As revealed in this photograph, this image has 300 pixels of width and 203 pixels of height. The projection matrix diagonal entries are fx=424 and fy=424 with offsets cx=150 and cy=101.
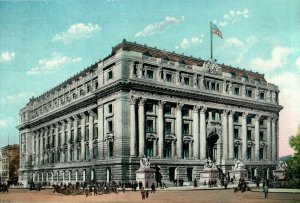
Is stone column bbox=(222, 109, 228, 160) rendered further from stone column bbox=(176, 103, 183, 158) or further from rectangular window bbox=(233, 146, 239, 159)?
stone column bbox=(176, 103, 183, 158)

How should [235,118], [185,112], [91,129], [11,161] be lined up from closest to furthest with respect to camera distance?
1. [185,112]
2. [91,129]
3. [235,118]
4. [11,161]

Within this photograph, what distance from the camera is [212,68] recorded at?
6469 centimetres

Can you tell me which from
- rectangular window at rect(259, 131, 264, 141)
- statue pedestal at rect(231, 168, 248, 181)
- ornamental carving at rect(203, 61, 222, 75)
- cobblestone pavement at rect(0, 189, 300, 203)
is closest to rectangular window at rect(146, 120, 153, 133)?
ornamental carving at rect(203, 61, 222, 75)

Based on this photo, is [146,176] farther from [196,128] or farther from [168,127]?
[196,128]

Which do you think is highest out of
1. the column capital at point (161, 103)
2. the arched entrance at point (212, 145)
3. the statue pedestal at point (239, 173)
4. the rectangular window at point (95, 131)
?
the column capital at point (161, 103)

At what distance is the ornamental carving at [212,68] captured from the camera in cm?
6366

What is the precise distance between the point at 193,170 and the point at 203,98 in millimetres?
10528

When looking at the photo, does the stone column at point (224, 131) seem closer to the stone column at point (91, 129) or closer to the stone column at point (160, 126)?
the stone column at point (160, 126)

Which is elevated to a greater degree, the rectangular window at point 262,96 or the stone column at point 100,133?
the rectangular window at point 262,96

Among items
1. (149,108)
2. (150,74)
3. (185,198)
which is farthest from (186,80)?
(185,198)

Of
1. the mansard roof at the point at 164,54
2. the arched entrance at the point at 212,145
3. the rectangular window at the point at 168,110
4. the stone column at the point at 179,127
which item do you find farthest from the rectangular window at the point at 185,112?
the mansard roof at the point at 164,54

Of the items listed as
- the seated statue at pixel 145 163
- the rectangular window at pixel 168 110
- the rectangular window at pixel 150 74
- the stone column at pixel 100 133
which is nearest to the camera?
the seated statue at pixel 145 163

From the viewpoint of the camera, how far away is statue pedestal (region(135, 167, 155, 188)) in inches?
1933

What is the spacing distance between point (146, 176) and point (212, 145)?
1912 cm
